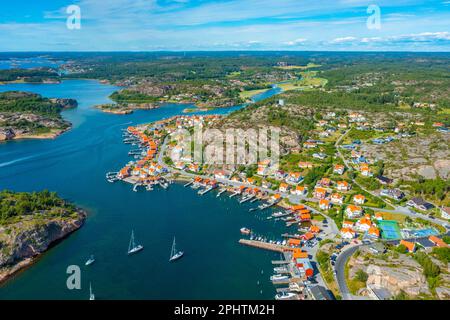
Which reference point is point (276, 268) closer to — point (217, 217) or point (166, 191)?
point (217, 217)

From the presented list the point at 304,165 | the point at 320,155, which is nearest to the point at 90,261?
the point at 304,165

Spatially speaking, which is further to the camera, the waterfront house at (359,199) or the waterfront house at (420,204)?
the waterfront house at (359,199)

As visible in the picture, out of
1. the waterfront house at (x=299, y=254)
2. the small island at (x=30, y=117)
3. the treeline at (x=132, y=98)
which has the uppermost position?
the treeline at (x=132, y=98)

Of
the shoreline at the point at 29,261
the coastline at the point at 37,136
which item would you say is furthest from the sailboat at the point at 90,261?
the coastline at the point at 37,136

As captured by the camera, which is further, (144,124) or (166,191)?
(144,124)

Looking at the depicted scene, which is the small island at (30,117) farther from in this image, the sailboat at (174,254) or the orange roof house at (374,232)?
the orange roof house at (374,232)

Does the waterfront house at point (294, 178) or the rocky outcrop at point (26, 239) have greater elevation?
the waterfront house at point (294, 178)
